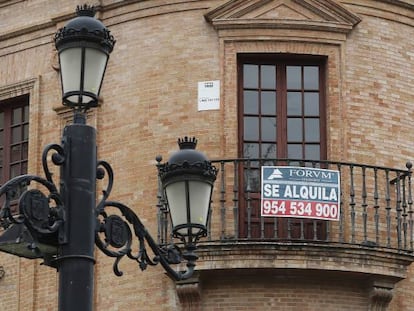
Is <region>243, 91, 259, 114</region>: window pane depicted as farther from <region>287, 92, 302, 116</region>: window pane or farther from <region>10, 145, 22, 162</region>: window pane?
<region>10, 145, 22, 162</region>: window pane

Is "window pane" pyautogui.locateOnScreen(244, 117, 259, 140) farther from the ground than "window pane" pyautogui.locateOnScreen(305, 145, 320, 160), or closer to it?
farther from the ground

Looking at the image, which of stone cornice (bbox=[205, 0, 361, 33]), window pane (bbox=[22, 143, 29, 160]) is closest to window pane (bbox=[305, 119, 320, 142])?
stone cornice (bbox=[205, 0, 361, 33])

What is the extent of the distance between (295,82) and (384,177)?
6.92 feet

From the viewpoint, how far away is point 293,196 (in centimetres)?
1923

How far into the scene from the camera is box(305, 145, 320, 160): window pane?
Result: 20281 millimetres

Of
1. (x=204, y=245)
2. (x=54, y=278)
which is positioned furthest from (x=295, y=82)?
(x=54, y=278)

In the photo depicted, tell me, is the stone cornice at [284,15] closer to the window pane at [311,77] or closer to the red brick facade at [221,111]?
the red brick facade at [221,111]

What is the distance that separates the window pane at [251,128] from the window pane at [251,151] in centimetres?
13

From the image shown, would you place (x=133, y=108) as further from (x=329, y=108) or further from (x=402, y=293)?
(x=402, y=293)

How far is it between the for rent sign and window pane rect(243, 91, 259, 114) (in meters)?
1.50

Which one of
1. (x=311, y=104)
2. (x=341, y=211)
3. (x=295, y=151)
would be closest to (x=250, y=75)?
(x=311, y=104)

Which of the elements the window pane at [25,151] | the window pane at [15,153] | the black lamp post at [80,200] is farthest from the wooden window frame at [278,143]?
the black lamp post at [80,200]

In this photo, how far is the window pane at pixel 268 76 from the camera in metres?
20.7

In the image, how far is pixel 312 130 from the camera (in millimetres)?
20500
